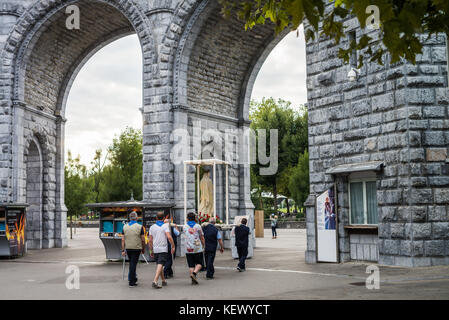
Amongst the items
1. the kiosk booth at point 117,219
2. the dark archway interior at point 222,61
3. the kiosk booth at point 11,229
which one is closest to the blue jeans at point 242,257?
the kiosk booth at point 117,219

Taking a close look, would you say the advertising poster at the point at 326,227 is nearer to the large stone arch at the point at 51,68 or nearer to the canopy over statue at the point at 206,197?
the canopy over statue at the point at 206,197

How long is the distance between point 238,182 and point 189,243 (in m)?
11.3

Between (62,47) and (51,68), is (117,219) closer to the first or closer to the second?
(51,68)

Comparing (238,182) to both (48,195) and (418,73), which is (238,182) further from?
(418,73)

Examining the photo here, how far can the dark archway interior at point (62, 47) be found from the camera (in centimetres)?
2208

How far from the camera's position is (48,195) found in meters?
23.5

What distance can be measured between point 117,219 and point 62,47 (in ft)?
33.9

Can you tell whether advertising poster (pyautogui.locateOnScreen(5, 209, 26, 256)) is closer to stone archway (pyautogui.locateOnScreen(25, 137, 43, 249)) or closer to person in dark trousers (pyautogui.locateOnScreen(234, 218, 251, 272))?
stone archway (pyautogui.locateOnScreen(25, 137, 43, 249))

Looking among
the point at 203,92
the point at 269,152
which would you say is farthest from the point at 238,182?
the point at 269,152

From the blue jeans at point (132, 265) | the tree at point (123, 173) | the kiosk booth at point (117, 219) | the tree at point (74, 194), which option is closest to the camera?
the blue jeans at point (132, 265)

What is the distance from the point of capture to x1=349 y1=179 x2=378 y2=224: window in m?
13.5

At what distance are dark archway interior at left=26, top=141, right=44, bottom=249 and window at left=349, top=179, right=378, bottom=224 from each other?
47.3 feet

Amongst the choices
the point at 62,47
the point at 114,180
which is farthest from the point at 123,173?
the point at 62,47

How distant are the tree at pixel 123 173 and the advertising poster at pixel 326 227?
2738cm
